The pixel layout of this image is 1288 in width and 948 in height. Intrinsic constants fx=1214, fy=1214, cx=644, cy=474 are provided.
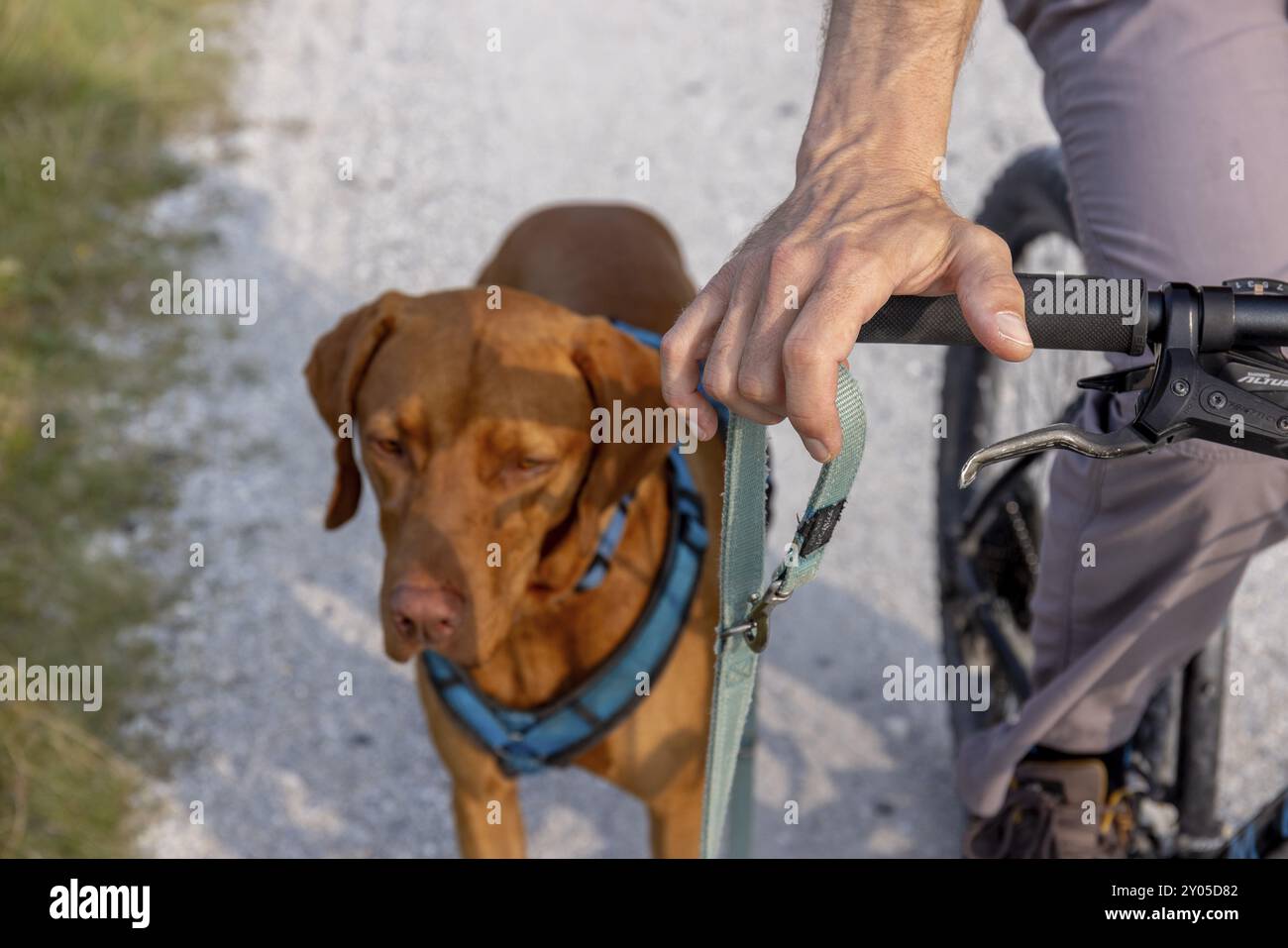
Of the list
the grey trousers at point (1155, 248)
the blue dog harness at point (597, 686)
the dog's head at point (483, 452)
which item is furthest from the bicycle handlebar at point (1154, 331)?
the blue dog harness at point (597, 686)

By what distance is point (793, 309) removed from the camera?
1.20 metres

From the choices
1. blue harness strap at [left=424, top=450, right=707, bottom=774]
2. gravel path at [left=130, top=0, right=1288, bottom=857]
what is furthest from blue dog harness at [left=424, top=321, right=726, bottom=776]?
gravel path at [left=130, top=0, right=1288, bottom=857]

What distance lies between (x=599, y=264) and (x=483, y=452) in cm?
101

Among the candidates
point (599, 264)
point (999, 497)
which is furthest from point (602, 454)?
point (999, 497)

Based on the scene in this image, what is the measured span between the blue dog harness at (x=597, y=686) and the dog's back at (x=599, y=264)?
0.55m

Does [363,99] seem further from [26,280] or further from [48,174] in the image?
[26,280]

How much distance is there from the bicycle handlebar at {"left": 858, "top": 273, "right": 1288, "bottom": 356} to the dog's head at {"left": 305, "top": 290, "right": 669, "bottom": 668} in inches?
36.4

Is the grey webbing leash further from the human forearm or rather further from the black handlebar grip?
the human forearm

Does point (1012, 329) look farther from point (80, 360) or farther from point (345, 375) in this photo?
point (80, 360)

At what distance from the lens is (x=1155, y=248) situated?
5.48 ft

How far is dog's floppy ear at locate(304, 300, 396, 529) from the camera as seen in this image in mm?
2162

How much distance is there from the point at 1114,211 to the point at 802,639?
1.99 meters

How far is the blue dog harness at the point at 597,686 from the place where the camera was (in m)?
2.26
